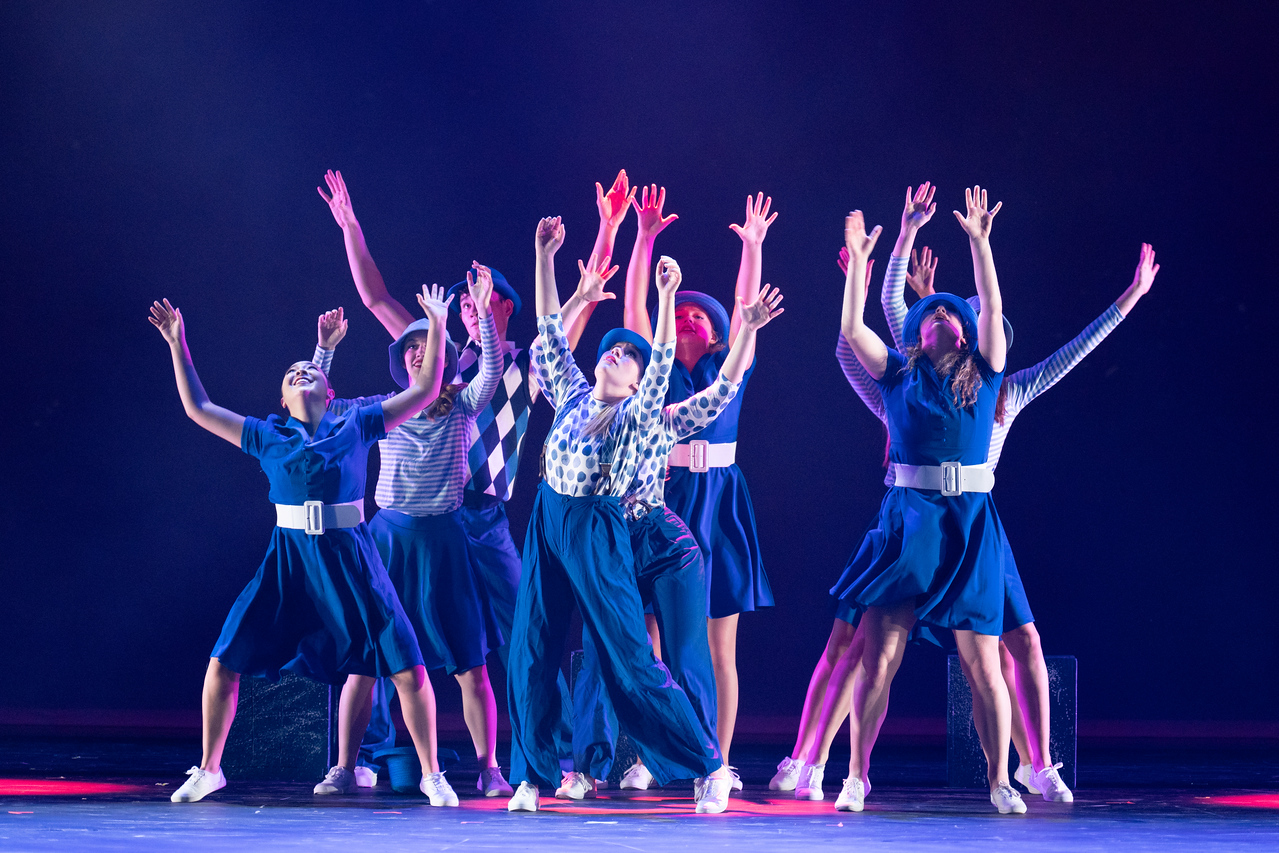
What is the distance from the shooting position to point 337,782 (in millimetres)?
4355

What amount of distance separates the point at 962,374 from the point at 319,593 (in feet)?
6.69

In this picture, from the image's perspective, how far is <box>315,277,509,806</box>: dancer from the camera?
4.44 meters

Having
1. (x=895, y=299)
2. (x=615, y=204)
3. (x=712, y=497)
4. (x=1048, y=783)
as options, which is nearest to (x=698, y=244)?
(x=615, y=204)

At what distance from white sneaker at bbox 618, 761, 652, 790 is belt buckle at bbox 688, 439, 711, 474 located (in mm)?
991

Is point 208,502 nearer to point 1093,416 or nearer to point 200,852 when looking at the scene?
point 200,852

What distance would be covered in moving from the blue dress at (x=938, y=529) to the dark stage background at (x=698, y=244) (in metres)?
1.83

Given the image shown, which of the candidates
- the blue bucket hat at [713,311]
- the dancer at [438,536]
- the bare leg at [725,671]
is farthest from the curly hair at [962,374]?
the dancer at [438,536]

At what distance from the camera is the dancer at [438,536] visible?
4.44 meters

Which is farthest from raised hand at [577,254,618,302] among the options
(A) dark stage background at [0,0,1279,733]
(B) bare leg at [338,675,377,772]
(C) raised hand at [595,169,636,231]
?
(A) dark stage background at [0,0,1279,733]

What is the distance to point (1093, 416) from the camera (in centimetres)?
595

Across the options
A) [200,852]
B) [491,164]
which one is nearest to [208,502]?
[491,164]

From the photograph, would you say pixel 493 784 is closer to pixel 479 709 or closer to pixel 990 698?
pixel 479 709

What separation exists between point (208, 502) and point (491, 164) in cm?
196

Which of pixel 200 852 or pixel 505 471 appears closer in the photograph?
pixel 200 852
